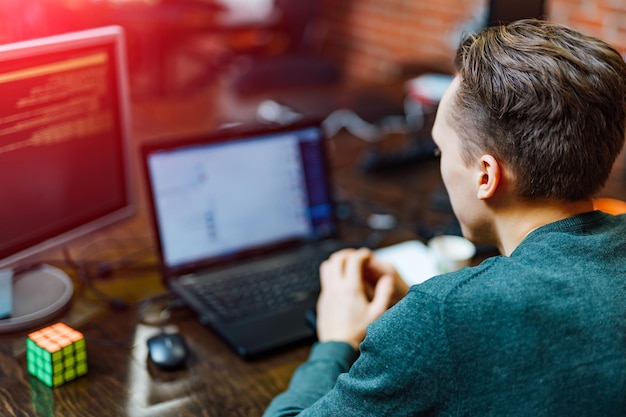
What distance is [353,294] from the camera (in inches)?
46.3

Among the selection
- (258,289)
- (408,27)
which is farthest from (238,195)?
(408,27)

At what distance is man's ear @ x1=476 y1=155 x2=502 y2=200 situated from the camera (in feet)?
2.93

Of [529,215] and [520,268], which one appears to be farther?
[529,215]

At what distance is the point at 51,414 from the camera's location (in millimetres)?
996

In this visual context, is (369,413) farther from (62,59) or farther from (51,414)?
(62,59)

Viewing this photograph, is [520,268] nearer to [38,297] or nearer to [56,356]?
[56,356]

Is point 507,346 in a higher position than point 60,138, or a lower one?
lower

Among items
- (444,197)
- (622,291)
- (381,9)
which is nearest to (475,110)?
(622,291)

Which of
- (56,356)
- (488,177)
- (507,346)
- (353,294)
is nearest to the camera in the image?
(507,346)

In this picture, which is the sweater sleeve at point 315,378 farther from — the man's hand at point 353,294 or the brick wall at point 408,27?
the brick wall at point 408,27

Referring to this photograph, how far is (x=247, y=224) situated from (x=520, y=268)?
734 millimetres

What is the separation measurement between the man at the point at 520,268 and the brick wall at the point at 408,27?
2170mm

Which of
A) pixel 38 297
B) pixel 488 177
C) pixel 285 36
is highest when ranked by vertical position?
pixel 488 177

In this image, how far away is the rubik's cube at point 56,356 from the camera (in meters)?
1.04
